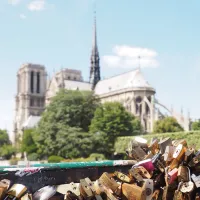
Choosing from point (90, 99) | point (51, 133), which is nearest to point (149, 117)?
point (90, 99)

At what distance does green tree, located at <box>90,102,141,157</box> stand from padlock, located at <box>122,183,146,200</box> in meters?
44.2

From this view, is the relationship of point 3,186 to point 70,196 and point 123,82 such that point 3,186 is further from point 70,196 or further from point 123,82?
point 123,82

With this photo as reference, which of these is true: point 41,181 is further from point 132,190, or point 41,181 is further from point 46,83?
point 46,83

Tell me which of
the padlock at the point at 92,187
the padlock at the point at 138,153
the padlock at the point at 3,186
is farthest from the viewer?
the padlock at the point at 138,153

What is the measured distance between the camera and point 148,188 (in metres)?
6.44

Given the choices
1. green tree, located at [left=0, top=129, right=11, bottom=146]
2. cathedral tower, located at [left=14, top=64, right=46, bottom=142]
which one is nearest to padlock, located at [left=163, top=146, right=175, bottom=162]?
cathedral tower, located at [left=14, top=64, right=46, bottom=142]

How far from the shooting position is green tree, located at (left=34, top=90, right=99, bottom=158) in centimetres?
5063

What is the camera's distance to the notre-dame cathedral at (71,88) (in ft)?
322

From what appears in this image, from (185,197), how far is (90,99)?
52555 mm

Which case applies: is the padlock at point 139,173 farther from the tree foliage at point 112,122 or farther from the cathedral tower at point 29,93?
the cathedral tower at point 29,93

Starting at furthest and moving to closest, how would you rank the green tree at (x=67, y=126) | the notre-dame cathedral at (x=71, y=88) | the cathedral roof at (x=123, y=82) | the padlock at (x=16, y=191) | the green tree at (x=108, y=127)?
1. the cathedral roof at (x=123, y=82)
2. the notre-dame cathedral at (x=71, y=88)
3. the green tree at (x=108, y=127)
4. the green tree at (x=67, y=126)
5. the padlock at (x=16, y=191)

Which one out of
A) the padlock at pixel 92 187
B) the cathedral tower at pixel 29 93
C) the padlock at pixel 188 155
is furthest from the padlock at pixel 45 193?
the cathedral tower at pixel 29 93

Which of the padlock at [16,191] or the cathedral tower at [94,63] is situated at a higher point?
the cathedral tower at [94,63]

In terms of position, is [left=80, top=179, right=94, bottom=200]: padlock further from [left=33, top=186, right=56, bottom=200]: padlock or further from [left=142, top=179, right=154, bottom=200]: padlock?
[left=142, top=179, right=154, bottom=200]: padlock
